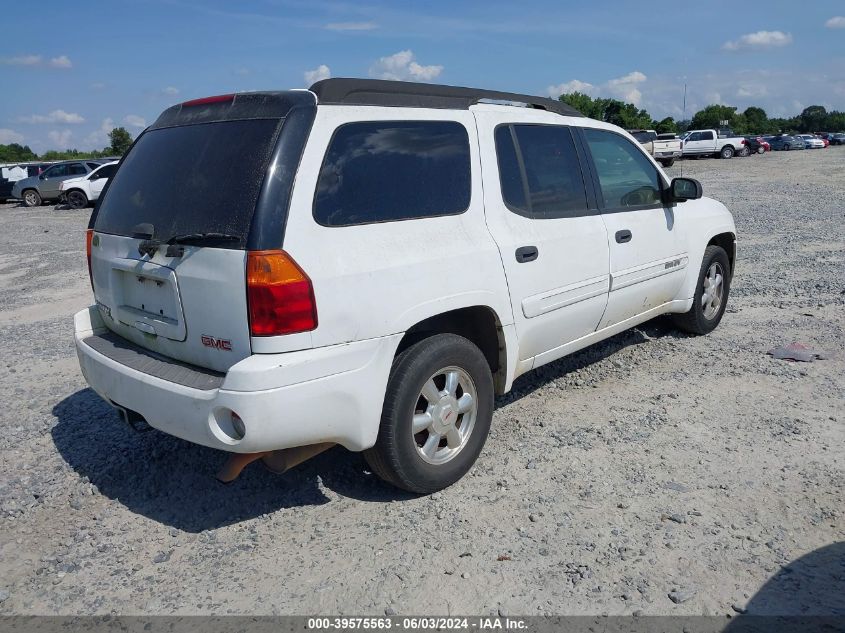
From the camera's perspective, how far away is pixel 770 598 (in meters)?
2.80

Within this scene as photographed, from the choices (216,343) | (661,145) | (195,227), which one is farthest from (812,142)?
(216,343)

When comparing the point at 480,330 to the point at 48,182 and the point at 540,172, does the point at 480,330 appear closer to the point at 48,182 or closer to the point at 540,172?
the point at 540,172

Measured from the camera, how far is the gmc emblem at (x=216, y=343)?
311 cm

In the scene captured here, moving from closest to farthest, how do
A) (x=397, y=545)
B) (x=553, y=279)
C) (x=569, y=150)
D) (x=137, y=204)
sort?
1. (x=397, y=545)
2. (x=137, y=204)
3. (x=553, y=279)
4. (x=569, y=150)

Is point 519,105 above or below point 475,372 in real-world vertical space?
above

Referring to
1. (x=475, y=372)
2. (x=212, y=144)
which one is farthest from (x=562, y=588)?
(x=212, y=144)

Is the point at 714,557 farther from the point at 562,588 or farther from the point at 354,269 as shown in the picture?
the point at 354,269

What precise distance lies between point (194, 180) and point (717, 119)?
95719 mm

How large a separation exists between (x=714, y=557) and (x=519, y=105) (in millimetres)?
2763

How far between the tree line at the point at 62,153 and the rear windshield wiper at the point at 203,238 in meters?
62.7

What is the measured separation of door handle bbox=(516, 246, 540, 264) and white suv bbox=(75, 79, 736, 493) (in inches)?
0.7

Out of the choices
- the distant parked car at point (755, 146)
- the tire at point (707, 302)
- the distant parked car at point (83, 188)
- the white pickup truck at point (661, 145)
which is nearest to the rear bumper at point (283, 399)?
the tire at point (707, 302)

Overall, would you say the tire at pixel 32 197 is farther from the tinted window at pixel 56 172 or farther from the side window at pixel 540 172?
the side window at pixel 540 172

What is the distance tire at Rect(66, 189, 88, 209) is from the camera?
82.7 feet
